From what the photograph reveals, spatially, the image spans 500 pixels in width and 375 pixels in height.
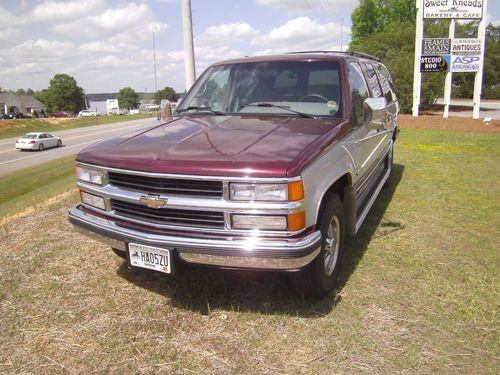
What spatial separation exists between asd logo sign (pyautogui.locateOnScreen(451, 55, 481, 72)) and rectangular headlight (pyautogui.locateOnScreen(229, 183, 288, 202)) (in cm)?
1752

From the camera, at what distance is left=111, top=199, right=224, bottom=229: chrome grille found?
2.62 m

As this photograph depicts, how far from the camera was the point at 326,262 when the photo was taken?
3182 millimetres

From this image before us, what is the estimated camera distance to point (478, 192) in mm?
6145

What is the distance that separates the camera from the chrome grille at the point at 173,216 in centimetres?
262

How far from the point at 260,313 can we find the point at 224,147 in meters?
1.28

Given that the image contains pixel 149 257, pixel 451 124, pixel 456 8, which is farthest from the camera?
pixel 456 8

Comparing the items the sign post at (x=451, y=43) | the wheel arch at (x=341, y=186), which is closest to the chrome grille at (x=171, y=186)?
the wheel arch at (x=341, y=186)

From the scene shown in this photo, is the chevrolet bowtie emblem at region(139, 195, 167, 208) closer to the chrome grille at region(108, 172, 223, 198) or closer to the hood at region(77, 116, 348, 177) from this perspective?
the chrome grille at region(108, 172, 223, 198)

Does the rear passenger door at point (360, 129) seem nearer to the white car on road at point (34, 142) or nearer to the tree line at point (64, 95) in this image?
the white car on road at point (34, 142)

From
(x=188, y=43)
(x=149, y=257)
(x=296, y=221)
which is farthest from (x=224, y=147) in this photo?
(x=188, y=43)

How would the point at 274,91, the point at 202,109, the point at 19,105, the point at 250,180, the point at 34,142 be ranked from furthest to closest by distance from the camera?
the point at 19,105
the point at 34,142
the point at 202,109
the point at 274,91
the point at 250,180

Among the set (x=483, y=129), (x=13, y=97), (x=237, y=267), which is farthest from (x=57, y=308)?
(x=13, y=97)

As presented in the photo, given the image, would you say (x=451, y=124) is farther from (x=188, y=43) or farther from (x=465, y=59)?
(x=188, y=43)

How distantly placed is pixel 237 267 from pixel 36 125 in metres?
56.3
